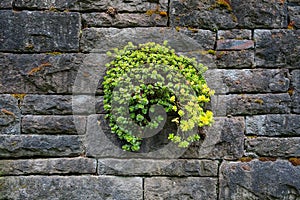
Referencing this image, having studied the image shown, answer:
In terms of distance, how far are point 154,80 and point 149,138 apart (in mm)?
441

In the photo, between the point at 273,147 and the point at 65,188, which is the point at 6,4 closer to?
the point at 65,188

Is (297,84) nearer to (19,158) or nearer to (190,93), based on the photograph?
(190,93)

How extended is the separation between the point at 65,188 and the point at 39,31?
1193 millimetres

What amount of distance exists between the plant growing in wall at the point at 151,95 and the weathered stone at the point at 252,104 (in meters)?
0.19

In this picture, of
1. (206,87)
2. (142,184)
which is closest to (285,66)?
(206,87)

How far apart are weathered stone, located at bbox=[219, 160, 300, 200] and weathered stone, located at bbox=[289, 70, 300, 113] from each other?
0.49m

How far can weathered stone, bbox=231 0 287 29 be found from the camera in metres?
2.63

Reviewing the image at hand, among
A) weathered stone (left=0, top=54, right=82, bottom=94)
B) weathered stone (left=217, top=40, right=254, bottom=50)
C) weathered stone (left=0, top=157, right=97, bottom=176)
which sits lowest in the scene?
weathered stone (left=0, top=157, right=97, bottom=176)

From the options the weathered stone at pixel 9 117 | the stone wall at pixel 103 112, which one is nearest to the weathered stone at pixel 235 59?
the stone wall at pixel 103 112

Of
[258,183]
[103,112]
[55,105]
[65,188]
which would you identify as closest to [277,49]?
[258,183]

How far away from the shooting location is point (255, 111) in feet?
8.55

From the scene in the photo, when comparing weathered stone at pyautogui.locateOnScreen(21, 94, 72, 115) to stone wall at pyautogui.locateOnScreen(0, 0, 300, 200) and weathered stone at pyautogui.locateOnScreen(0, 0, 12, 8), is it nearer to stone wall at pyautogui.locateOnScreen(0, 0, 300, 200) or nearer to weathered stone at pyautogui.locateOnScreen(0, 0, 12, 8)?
stone wall at pyautogui.locateOnScreen(0, 0, 300, 200)

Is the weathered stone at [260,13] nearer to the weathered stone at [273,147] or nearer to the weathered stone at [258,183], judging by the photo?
the weathered stone at [273,147]

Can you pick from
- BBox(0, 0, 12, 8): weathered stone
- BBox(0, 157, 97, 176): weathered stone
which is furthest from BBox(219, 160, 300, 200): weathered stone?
BBox(0, 0, 12, 8): weathered stone
